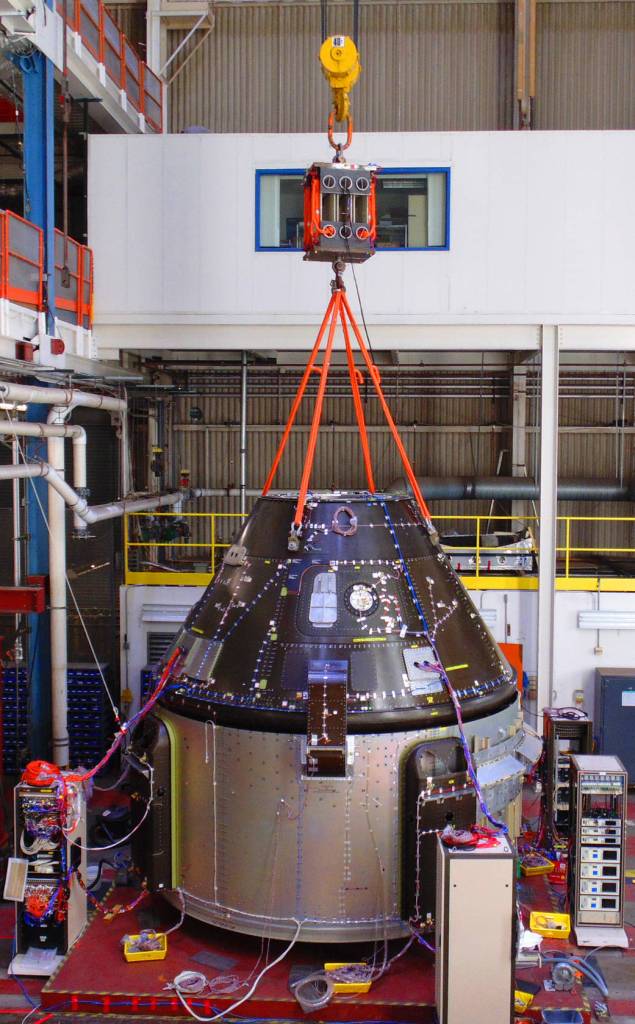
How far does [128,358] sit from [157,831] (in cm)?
927

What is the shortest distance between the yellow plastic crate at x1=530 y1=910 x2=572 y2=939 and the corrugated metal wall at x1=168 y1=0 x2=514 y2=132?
14.9 m

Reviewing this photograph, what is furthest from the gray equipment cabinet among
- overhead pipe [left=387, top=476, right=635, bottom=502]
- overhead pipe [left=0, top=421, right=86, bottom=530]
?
overhead pipe [left=0, top=421, right=86, bottom=530]

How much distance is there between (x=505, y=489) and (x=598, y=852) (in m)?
9.13

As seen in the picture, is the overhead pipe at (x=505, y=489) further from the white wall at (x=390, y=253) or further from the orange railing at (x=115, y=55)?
the orange railing at (x=115, y=55)

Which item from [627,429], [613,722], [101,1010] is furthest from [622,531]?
[101,1010]

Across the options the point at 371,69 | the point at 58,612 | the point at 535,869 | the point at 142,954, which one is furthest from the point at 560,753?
the point at 371,69

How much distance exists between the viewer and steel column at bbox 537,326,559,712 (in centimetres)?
1352

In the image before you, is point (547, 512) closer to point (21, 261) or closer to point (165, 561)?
point (165, 561)

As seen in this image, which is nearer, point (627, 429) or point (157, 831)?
point (157, 831)

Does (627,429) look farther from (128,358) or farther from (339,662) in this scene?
(339,662)

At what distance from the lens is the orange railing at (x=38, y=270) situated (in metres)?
10.6

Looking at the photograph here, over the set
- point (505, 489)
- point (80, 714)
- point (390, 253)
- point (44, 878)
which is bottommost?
point (44, 878)

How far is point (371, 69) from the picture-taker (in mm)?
18453

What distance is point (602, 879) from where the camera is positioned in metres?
9.05
